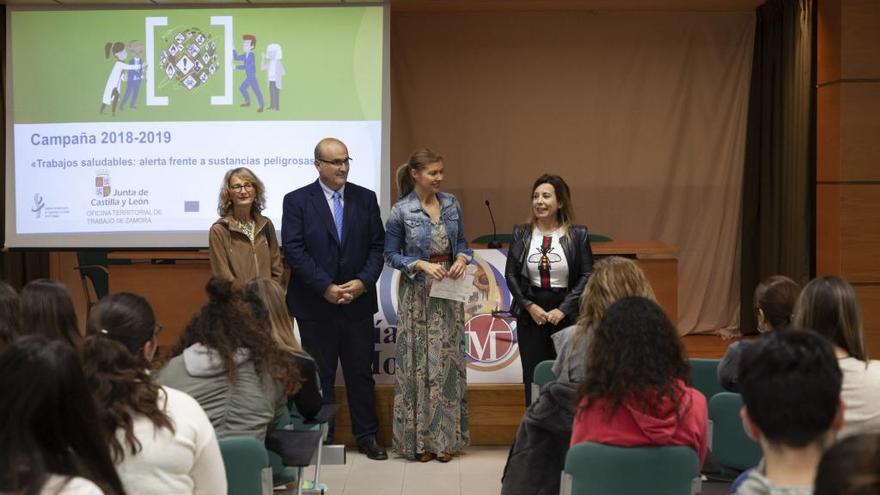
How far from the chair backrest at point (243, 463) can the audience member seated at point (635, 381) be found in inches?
35.5

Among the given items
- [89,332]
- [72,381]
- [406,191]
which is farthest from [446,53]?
[72,381]

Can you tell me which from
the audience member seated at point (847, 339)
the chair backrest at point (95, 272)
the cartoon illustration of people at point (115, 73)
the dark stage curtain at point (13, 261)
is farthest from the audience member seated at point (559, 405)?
the dark stage curtain at point (13, 261)

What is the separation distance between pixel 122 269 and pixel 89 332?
317cm

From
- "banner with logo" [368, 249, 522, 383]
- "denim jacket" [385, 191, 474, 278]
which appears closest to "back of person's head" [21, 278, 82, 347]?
"denim jacket" [385, 191, 474, 278]

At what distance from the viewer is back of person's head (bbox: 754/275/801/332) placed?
11.5 ft

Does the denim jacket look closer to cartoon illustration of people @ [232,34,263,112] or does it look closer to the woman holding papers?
the woman holding papers

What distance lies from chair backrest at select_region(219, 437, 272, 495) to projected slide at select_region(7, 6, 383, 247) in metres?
3.26

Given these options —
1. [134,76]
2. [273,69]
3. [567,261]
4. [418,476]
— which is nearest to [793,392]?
[567,261]

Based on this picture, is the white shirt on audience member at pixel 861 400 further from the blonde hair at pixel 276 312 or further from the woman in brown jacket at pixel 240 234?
the woman in brown jacket at pixel 240 234

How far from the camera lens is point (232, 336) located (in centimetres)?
327

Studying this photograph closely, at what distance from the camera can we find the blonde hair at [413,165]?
5.11 metres

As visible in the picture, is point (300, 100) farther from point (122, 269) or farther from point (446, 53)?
point (446, 53)

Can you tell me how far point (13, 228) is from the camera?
20.3 feet

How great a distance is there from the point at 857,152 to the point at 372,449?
11.9 feet
